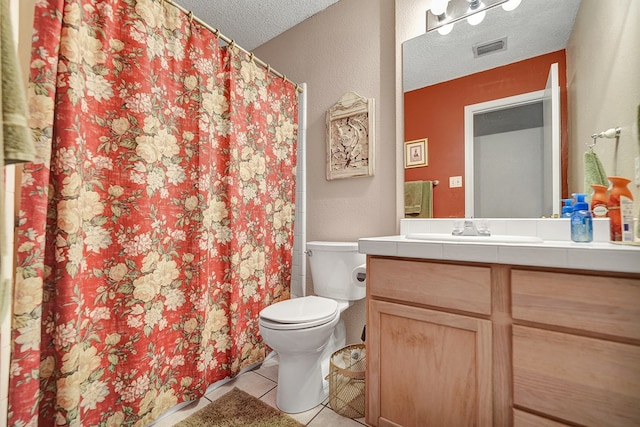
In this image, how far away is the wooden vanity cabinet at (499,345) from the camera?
2.58ft

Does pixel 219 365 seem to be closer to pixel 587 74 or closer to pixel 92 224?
pixel 92 224

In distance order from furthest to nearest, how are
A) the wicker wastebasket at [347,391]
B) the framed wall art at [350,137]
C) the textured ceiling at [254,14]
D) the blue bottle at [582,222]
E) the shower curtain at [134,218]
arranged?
1. the textured ceiling at [254,14]
2. the framed wall art at [350,137]
3. the wicker wastebasket at [347,391]
4. the blue bottle at [582,222]
5. the shower curtain at [134,218]

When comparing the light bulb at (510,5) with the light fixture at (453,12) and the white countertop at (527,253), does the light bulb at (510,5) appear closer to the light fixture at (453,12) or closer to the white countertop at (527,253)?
the light fixture at (453,12)

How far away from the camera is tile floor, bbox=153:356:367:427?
1341 mm

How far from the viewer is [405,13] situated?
174 centimetres

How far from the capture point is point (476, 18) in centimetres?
154

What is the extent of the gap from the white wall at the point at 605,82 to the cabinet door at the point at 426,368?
78 centimetres

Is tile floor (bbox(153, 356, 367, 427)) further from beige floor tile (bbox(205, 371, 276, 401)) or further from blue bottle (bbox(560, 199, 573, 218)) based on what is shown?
blue bottle (bbox(560, 199, 573, 218))

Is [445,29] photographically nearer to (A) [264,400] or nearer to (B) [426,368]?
(B) [426,368]

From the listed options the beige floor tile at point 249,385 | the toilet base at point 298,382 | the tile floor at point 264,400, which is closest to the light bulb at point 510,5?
the toilet base at point 298,382

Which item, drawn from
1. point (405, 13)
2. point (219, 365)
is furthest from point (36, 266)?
point (405, 13)

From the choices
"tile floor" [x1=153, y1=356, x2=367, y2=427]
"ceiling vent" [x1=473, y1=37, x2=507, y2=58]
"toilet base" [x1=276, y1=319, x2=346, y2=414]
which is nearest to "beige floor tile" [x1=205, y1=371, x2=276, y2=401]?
"tile floor" [x1=153, y1=356, x2=367, y2=427]

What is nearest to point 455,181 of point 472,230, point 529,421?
point 472,230

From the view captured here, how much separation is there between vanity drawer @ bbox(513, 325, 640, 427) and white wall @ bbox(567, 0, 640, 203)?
0.58 metres
